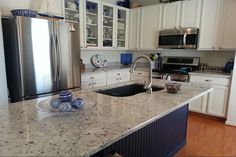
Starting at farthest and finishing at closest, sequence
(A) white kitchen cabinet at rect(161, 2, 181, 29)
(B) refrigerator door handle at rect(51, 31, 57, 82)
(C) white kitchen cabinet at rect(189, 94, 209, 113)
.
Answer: (A) white kitchen cabinet at rect(161, 2, 181, 29) → (C) white kitchen cabinet at rect(189, 94, 209, 113) → (B) refrigerator door handle at rect(51, 31, 57, 82)

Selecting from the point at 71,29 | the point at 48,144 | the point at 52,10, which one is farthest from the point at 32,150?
the point at 52,10

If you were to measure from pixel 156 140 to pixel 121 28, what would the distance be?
3.24 m

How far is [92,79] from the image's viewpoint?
3418mm

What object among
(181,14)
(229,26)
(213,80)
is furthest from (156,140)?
(181,14)

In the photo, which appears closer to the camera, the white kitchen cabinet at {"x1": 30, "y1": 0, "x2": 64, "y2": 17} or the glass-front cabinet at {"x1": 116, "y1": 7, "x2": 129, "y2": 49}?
the white kitchen cabinet at {"x1": 30, "y1": 0, "x2": 64, "y2": 17}

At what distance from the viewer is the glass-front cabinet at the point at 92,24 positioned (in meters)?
3.62

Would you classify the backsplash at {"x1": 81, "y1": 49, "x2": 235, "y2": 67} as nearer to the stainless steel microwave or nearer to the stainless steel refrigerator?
the stainless steel microwave

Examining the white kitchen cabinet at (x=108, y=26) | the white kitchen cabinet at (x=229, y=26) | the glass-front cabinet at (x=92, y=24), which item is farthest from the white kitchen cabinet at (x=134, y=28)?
the white kitchen cabinet at (x=229, y=26)

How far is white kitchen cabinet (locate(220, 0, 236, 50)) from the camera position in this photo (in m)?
3.12

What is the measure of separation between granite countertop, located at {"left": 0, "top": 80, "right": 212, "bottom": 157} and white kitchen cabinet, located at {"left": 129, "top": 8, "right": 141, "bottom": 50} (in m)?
3.17

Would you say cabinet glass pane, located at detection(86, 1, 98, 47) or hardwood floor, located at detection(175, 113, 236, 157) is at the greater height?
cabinet glass pane, located at detection(86, 1, 98, 47)

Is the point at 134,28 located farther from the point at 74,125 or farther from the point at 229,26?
the point at 74,125

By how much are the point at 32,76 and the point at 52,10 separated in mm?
1193

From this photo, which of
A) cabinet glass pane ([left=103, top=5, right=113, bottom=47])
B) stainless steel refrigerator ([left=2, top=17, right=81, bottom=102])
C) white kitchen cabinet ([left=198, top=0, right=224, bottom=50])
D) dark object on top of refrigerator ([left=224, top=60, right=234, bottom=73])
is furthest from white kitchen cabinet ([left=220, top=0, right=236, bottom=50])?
stainless steel refrigerator ([left=2, top=17, right=81, bottom=102])
